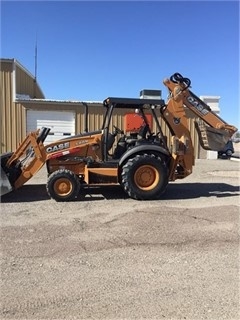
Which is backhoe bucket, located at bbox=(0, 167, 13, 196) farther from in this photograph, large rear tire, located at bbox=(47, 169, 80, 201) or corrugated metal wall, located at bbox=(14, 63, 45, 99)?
corrugated metal wall, located at bbox=(14, 63, 45, 99)

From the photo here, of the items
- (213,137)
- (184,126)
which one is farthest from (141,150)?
(213,137)

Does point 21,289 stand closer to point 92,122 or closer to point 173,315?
point 173,315

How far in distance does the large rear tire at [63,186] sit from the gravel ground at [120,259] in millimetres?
223

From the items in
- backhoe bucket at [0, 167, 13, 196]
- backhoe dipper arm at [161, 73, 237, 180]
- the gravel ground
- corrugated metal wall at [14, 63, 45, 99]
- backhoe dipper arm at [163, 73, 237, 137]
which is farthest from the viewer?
corrugated metal wall at [14, 63, 45, 99]

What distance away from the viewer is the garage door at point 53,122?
18.5 m

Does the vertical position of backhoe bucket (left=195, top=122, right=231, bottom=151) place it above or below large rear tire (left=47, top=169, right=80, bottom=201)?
above

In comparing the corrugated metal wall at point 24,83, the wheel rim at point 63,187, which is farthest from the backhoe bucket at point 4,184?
the corrugated metal wall at point 24,83

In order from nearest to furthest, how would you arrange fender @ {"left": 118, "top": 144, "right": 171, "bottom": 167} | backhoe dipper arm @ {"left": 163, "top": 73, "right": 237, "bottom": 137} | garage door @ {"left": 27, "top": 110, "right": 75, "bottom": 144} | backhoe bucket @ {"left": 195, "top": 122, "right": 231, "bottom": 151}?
fender @ {"left": 118, "top": 144, "right": 171, "bottom": 167} → backhoe dipper arm @ {"left": 163, "top": 73, "right": 237, "bottom": 137} → backhoe bucket @ {"left": 195, "top": 122, "right": 231, "bottom": 151} → garage door @ {"left": 27, "top": 110, "right": 75, "bottom": 144}

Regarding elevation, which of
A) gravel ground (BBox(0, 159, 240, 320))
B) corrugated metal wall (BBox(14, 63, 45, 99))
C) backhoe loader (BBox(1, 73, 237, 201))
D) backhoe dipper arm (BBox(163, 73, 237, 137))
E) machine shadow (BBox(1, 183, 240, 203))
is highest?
corrugated metal wall (BBox(14, 63, 45, 99))

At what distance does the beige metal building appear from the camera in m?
18.0

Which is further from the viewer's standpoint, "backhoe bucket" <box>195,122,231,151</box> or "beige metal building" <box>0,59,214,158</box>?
"beige metal building" <box>0,59,214,158</box>

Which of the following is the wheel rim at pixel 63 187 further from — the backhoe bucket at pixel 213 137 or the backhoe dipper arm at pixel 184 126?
the backhoe bucket at pixel 213 137

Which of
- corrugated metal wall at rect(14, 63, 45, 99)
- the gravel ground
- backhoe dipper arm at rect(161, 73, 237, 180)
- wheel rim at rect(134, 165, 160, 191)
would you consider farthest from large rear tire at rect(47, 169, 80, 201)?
corrugated metal wall at rect(14, 63, 45, 99)

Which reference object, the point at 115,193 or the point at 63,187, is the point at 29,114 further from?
the point at 63,187
